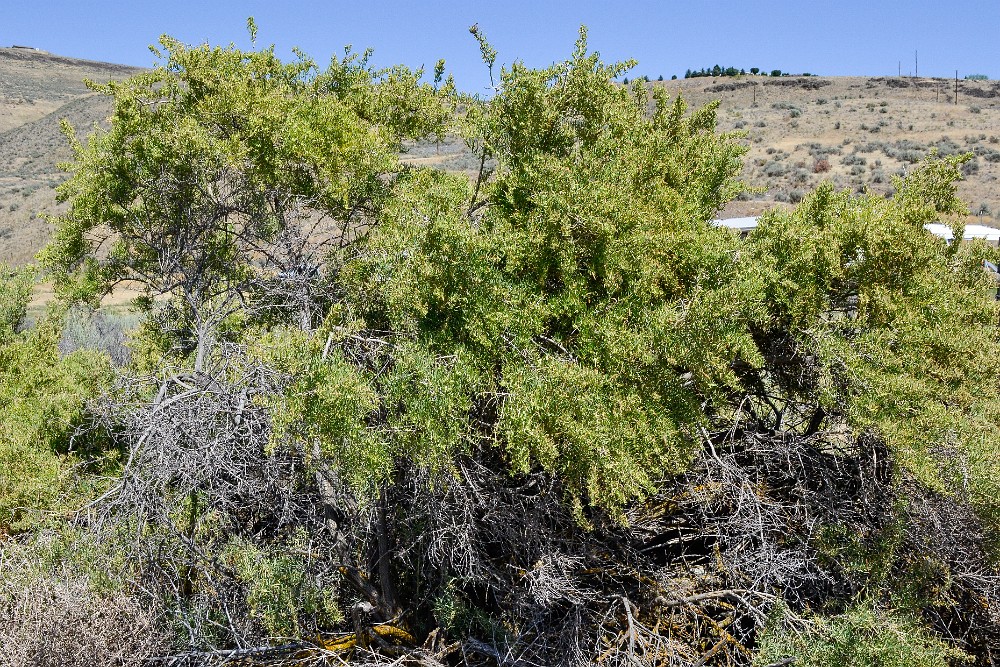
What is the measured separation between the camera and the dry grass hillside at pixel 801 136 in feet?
114

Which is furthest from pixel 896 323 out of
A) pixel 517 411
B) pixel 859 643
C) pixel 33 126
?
pixel 33 126

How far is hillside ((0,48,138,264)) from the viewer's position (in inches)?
1667

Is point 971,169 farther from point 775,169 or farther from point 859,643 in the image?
point 859,643

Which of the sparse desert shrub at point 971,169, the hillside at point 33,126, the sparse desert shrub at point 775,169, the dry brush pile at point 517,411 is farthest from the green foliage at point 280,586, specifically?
the sparse desert shrub at point 971,169

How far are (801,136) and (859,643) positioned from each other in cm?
4590

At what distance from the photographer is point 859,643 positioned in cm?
565

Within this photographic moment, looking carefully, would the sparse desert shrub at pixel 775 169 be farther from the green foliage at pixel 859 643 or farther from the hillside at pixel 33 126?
the green foliage at pixel 859 643

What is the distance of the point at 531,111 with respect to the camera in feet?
23.4

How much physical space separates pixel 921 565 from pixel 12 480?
28.9 ft

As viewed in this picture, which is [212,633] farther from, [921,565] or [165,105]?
[921,565]

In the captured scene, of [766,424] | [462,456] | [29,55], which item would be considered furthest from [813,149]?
[29,55]

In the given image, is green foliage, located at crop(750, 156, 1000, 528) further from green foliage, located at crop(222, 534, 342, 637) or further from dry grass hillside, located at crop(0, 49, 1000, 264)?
dry grass hillside, located at crop(0, 49, 1000, 264)

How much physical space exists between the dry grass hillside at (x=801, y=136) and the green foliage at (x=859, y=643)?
1424 cm

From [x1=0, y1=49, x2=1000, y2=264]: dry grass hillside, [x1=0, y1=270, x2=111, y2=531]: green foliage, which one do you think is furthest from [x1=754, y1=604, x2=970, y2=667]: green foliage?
[x1=0, y1=49, x2=1000, y2=264]: dry grass hillside
